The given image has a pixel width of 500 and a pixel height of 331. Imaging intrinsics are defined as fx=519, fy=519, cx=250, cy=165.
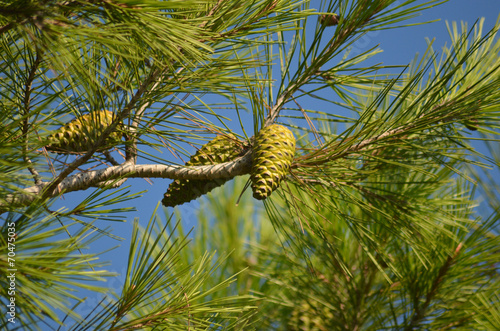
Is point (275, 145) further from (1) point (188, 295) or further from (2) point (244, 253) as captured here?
(2) point (244, 253)

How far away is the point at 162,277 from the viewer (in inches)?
23.0

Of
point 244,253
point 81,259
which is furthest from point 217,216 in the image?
point 81,259

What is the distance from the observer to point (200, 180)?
62 cm

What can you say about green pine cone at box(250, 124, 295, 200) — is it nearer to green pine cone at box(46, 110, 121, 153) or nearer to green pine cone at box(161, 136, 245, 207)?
green pine cone at box(161, 136, 245, 207)

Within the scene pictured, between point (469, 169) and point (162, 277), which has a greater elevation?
point (469, 169)

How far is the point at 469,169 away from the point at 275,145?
44 cm

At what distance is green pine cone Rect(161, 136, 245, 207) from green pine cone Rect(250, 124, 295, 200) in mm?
60

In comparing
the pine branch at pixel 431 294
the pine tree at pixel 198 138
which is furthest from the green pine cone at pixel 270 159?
the pine branch at pixel 431 294

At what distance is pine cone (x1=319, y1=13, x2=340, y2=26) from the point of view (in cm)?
64

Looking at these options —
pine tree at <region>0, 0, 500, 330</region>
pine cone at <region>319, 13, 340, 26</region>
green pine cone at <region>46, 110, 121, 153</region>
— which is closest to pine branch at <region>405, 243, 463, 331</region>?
pine tree at <region>0, 0, 500, 330</region>

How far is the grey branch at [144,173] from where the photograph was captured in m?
0.57

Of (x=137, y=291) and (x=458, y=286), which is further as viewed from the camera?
(x=458, y=286)

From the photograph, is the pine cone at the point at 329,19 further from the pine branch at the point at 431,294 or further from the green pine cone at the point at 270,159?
the pine branch at the point at 431,294

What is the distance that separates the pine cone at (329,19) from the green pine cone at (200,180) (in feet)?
0.60
